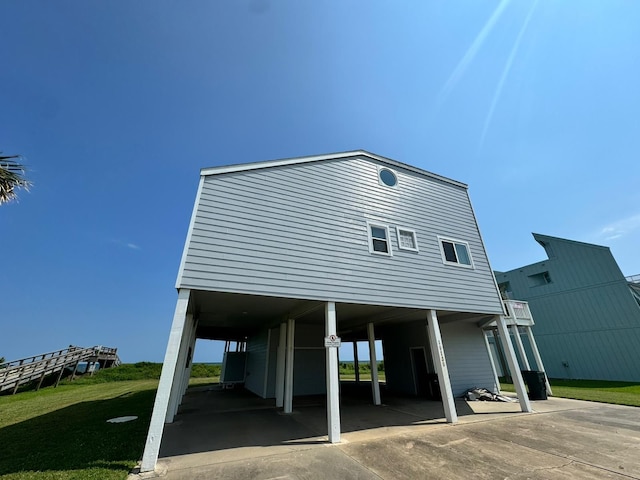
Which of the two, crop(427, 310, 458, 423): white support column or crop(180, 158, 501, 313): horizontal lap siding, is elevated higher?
crop(180, 158, 501, 313): horizontal lap siding

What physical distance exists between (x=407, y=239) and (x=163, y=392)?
7.58m

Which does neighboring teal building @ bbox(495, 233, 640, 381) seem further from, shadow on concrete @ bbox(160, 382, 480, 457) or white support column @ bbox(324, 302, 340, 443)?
white support column @ bbox(324, 302, 340, 443)

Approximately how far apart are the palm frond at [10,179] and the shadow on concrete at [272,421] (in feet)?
35.0

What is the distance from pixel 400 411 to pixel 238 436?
557 cm

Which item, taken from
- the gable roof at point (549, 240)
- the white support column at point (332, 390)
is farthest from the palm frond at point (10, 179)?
the gable roof at point (549, 240)

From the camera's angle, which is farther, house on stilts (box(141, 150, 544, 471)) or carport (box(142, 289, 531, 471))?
house on stilts (box(141, 150, 544, 471))

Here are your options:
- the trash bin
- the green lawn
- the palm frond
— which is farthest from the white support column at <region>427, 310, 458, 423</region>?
the palm frond

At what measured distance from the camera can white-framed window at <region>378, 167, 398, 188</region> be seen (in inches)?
373

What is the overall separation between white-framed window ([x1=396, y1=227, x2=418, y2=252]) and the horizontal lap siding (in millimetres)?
188

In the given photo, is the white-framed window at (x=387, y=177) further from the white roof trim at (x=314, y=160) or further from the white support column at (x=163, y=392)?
the white support column at (x=163, y=392)

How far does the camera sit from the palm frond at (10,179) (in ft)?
32.7

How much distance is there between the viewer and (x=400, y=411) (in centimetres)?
909

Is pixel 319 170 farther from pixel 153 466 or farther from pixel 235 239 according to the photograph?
pixel 153 466

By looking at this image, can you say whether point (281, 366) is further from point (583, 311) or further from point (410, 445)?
point (583, 311)
